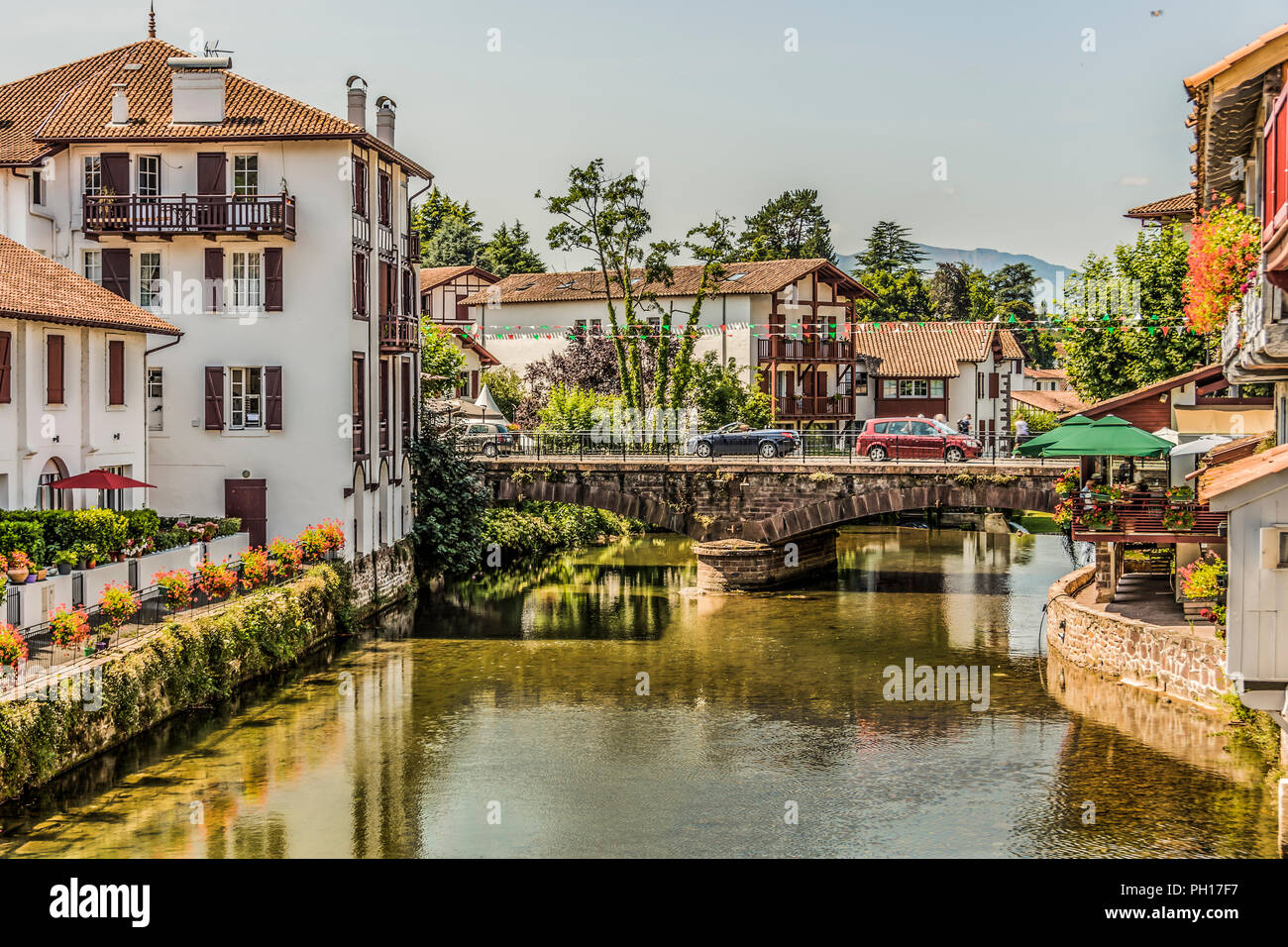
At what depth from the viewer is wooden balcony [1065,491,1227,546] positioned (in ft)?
92.8

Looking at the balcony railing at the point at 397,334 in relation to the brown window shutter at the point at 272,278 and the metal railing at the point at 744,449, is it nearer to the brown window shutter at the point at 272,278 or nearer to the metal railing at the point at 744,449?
the brown window shutter at the point at 272,278

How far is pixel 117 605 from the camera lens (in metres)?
24.2

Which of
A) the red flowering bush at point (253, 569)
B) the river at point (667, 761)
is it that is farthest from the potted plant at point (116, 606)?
the red flowering bush at point (253, 569)

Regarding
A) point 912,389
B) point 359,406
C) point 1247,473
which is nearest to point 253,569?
point 359,406

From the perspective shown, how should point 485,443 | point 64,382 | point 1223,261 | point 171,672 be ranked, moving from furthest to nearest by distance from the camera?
point 485,443 → point 64,382 → point 171,672 → point 1223,261

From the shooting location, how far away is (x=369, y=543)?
132ft

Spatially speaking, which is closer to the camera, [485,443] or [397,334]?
[397,334]

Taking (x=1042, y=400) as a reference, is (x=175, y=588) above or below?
below

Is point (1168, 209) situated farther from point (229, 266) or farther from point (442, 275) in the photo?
point (442, 275)

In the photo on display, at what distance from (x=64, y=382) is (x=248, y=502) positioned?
828cm

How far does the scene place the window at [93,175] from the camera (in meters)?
38.2

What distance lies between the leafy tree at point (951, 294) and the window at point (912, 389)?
39.2 meters

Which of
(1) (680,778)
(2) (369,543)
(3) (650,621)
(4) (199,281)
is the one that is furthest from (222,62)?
(1) (680,778)

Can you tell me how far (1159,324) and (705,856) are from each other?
3102 centimetres
